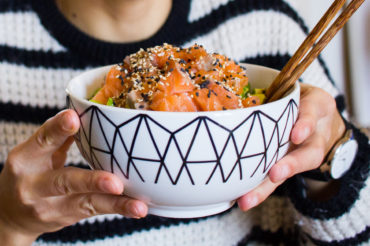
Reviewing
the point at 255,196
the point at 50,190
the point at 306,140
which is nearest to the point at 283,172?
the point at 255,196

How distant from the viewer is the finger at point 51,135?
539mm

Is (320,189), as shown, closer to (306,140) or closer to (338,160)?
(338,160)

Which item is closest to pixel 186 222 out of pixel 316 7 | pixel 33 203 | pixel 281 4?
pixel 33 203

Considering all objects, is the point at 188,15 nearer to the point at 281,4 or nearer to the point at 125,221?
the point at 281,4

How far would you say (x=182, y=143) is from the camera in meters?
0.47

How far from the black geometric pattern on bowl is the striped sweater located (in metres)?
0.51

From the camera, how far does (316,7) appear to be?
2.50 meters

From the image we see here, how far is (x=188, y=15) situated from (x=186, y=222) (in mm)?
646

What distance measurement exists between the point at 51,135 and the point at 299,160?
1.41 ft

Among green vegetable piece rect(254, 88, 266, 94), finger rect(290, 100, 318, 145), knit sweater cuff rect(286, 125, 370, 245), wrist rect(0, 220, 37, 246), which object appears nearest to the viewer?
finger rect(290, 100, 318, 145)

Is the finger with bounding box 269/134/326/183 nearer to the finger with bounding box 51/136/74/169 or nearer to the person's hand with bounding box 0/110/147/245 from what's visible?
the person's hand with bounding box 0/110/147/245

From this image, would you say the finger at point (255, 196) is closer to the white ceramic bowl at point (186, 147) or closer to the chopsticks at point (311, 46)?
the white ceramic bowl at point (186, 147)

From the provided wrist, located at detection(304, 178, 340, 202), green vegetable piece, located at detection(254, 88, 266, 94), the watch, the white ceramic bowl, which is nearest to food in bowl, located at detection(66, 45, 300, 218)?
the white ceramic bowl

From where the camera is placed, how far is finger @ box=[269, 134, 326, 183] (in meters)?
0.58
